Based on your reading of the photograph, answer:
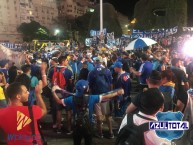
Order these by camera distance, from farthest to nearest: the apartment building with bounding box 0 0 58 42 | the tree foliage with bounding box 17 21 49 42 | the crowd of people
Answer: the apartment building with bounding box 0 0 58 42
the tree foliage with bounding box 17 21 49 42
the crowd of people

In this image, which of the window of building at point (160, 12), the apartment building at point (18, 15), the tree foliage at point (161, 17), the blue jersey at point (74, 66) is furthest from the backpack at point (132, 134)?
the apartment building at point (18, 15)

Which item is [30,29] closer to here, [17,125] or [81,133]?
[81,133]

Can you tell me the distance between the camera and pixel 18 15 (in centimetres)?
11619

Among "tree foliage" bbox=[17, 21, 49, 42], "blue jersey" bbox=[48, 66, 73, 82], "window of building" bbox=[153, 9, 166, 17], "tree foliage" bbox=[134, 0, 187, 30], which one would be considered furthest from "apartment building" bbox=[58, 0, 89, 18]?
"blue jersey" bbox=[48, 66, 73, 82]

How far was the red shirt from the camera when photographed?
11.0ft

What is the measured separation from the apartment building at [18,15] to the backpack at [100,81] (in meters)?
108

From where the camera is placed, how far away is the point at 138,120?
279 centimetres

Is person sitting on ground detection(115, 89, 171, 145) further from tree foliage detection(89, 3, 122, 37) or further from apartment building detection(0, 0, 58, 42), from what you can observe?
apartment building detection(0, 0, 58, 42)

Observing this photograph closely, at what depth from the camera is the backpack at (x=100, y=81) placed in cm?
783

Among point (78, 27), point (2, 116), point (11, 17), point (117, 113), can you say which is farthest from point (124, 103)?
point (11, 17)

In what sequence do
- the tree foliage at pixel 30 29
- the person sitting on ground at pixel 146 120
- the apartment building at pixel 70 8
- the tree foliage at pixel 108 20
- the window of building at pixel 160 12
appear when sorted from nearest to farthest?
the person sitting on ground at pixel 146 120, the window of building at pixel 160 12, the tree foliage at pixel 108 20, the tree foliage at pixel 30 29, the apartment building at pixel 70 8

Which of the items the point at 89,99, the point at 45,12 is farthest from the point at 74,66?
the point at 45,12

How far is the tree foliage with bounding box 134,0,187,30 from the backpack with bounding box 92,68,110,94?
25.5 meters

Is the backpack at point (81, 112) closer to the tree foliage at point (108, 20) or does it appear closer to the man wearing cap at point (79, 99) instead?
the man wearing cap at point (79, 99)
